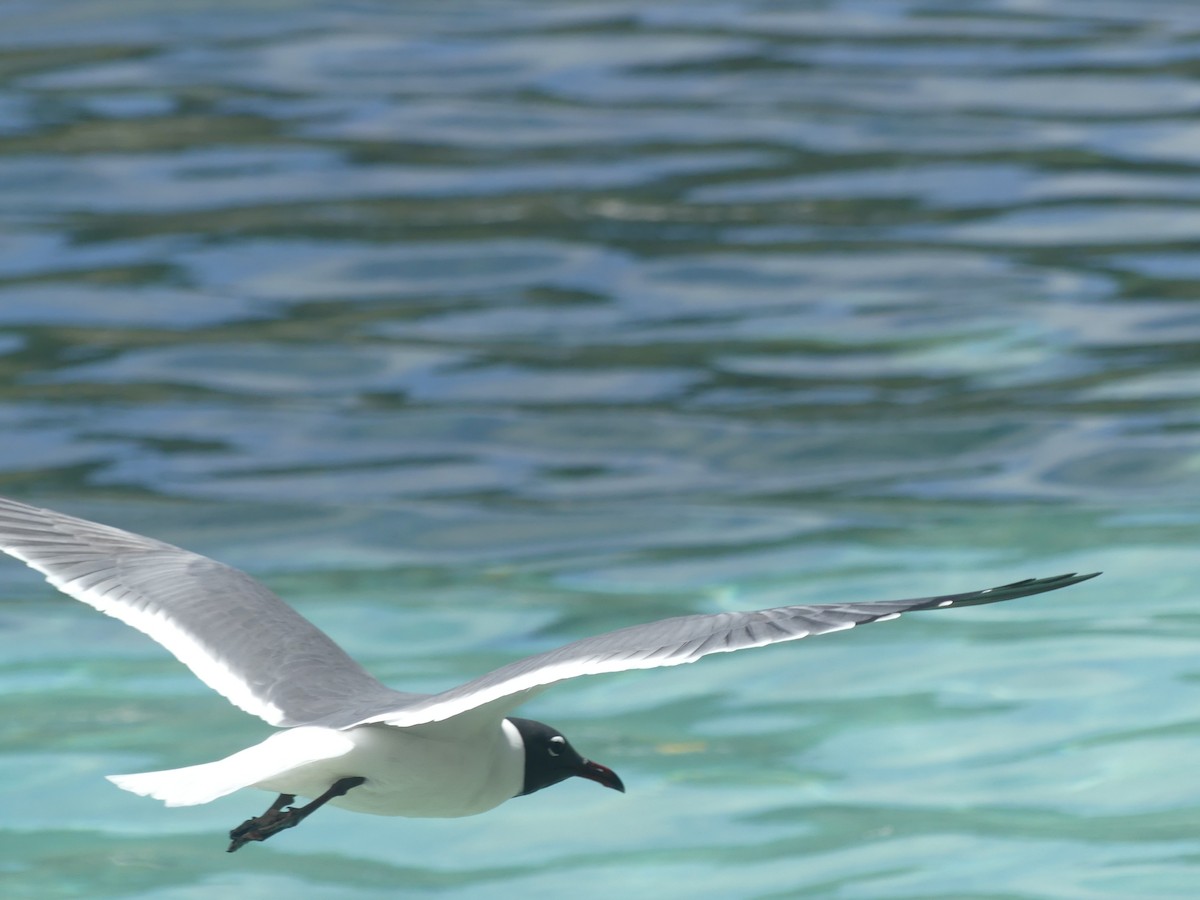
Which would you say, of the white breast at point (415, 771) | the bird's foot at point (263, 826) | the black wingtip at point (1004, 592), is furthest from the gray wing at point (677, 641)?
the bird's foot at point (263, 826)

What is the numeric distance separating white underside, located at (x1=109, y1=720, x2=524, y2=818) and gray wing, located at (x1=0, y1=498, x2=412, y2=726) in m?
0.10

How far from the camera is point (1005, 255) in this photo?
1155 centimetres

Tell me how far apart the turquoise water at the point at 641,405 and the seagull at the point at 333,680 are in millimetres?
1099

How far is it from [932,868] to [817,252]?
649cm

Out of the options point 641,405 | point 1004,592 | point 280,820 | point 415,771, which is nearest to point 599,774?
point 415,771

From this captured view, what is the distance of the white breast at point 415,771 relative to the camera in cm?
425

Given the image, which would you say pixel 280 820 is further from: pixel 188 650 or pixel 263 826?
pixel 188 650

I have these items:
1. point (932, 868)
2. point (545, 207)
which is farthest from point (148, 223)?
point (932, 868)

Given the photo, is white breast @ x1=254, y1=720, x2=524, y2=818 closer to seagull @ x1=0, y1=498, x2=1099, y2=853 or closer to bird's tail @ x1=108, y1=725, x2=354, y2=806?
seagull @ x1=0, y1=498, x2=1099, y2=853

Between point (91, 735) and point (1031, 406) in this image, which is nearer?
point (91, 735)

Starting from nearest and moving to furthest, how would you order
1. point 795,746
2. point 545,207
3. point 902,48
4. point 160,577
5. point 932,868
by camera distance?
1. point 160,577
2. point 932,868
3. point 795,746
4. point 545,207
5. point 902,48

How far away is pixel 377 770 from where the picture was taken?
14.1 feet

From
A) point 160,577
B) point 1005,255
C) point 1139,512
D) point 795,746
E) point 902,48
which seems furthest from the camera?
point 902,48

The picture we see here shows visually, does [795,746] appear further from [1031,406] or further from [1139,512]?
[1031,406]
